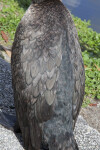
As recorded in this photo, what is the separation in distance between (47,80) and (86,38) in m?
4.19

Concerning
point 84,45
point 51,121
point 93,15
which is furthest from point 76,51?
point 93,15

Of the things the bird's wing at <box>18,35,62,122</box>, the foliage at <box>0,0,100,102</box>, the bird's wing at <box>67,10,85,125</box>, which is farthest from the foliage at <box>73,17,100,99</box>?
the bird's wing at <box>18,35,62,122</box>

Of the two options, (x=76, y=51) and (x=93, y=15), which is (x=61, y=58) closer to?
(x=76, y=51)

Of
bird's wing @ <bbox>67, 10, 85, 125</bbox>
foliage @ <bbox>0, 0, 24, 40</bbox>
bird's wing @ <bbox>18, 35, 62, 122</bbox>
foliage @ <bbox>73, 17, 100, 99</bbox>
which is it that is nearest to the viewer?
bird's wing @ <bbox>18, 35, 62, 122</bbox>

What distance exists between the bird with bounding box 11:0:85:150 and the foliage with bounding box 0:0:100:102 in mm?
1821

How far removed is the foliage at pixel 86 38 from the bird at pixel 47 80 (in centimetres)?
182

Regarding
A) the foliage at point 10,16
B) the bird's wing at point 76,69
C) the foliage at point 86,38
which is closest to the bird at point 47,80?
the bird's wing at point 76,69

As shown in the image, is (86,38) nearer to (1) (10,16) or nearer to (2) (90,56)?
(2) (90,56)

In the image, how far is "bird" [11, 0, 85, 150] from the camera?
2475mm

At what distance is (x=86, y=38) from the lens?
645cm

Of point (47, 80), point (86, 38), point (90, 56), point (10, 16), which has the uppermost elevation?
point (10, 16)

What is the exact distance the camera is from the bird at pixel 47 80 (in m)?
2.47

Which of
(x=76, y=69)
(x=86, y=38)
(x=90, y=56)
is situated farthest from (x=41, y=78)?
(x=86, y=38)

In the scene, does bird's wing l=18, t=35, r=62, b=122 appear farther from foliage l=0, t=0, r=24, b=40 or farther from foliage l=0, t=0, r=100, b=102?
foliage l=0, t=0, r=24, b=40
